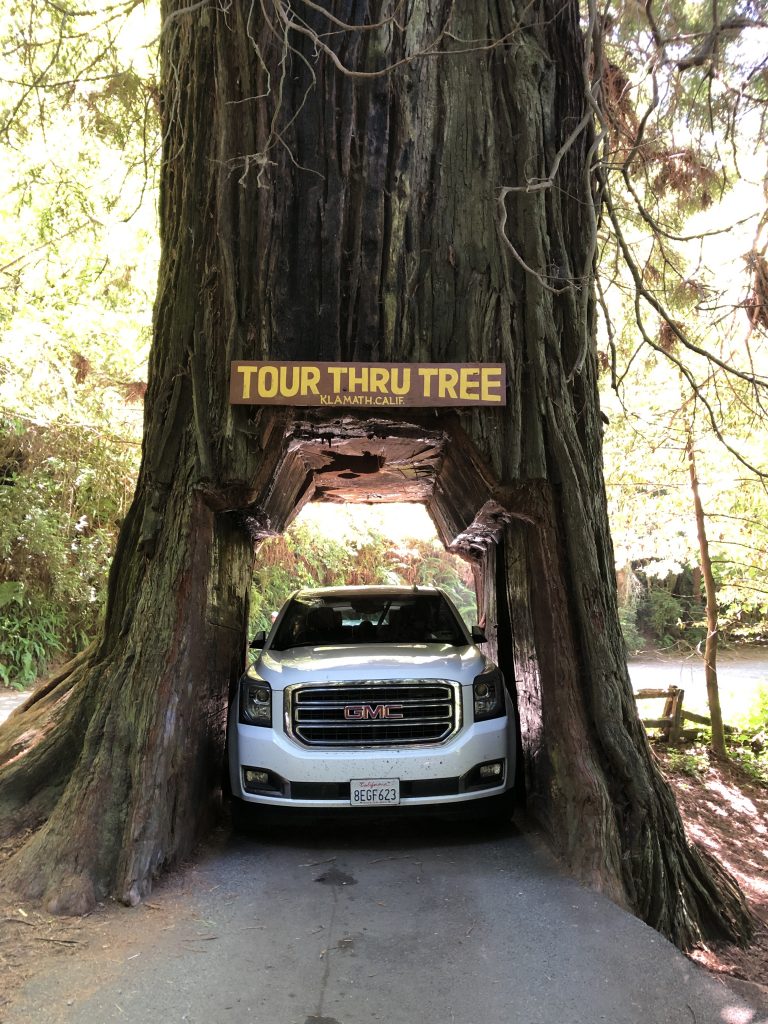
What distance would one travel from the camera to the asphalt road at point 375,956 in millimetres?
3590

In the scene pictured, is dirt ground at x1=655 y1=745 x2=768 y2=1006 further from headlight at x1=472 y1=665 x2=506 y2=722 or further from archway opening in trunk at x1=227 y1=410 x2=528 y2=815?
archway opening in trunk at x1=227 y1=410 x2=528 y2=815

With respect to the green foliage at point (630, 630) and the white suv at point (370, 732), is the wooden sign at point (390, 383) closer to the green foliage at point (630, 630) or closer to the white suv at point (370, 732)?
the white suv at point (370, 732)

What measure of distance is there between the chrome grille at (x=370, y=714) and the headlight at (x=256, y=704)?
156mm

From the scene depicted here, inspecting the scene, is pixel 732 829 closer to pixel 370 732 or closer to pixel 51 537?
pixel 370 732

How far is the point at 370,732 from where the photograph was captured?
19.2ft

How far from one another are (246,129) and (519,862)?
537cm

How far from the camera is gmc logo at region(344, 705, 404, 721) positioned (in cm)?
582

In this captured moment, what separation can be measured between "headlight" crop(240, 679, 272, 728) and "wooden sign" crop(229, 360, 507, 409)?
2.05 metres

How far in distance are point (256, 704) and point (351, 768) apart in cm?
86

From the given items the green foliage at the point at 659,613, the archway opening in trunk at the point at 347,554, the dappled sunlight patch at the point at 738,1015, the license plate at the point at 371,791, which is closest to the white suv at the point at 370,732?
the license plate at the point at 371,791

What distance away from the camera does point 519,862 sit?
552 centimetres

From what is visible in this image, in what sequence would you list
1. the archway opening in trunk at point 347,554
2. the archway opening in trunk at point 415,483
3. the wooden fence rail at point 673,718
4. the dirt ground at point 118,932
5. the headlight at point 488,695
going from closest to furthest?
the dirt ground at point 118,932 → the headlight at point 488,695 → the archway opening in trunk at point 415,483 → the wooden fence rail at point 673,718 → the archway opening in trunk at point 347,554

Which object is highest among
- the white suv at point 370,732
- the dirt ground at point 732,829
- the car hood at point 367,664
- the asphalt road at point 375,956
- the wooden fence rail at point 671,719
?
the car hood at point 367,664

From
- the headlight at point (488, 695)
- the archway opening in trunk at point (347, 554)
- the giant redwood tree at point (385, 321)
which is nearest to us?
the giant redwood tree at point (385, 321)
